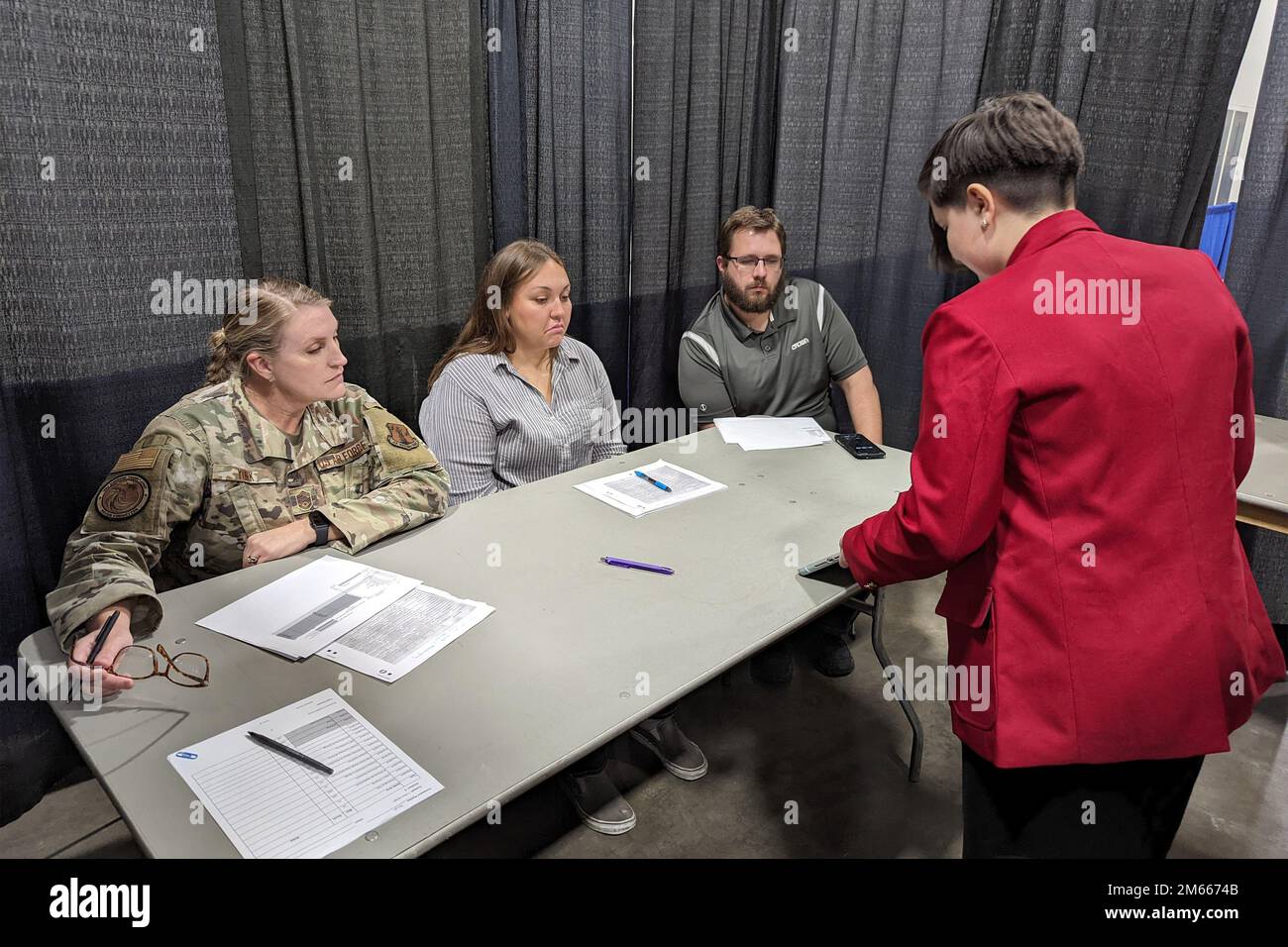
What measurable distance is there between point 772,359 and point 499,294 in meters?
0.98

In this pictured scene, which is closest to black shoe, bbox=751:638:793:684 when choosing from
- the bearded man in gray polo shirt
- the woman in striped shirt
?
the bearded man in gray polo shirt

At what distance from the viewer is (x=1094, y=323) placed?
3.45ft

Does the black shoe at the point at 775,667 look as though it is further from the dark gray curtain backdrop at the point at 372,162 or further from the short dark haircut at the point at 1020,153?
the short dark haircut at the point at 1020,153

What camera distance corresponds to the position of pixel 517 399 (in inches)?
90.2

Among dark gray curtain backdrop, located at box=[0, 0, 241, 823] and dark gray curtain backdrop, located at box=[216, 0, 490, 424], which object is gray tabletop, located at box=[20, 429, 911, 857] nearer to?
dark gray curtain backdrop, located at box=[0, 0, 241, 823]

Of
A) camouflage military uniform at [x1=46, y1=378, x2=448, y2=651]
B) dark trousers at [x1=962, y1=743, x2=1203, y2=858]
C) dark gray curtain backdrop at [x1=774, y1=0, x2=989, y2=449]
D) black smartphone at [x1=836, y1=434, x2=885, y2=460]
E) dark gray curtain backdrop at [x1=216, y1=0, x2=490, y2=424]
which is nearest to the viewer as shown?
dark trousers at [x1=962, y1=743, x2=1203, y2=858]

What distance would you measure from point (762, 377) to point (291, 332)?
5.17ft

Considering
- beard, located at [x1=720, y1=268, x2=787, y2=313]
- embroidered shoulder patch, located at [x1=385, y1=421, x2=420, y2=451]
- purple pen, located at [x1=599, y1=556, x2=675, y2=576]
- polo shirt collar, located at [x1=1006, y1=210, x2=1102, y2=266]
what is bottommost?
purple pen, located at [x1=599, y1=556, x2=675, y2=576]

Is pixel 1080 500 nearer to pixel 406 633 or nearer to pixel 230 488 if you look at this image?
pixel 406 633

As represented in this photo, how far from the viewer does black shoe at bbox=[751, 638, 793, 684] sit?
102 inches

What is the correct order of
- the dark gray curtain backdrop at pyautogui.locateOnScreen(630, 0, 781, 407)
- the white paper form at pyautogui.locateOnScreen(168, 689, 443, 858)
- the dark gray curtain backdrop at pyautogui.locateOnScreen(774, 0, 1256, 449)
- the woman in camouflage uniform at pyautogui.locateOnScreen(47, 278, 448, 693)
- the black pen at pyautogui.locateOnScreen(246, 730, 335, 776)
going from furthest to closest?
the dark gray curtain backdrop at pyautogui.locateOnScreen(630, 0, 781, 407) → the dark gray curtain backdrop at pyautogui.locateOnScreen(774, 0, 1256, 449) → the woman in camouflage uniform at pyautogui.locateOnScreen(47, 278, 448, 693) → the black pen at pyautogui.locateOnScreen(246, 730, 335, 776) → the white paper form at pyautogui.locateOnScreen(168, 689, 443, 858)

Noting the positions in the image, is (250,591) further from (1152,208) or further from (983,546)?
(1152,208)

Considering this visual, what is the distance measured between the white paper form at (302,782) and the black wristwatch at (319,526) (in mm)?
546

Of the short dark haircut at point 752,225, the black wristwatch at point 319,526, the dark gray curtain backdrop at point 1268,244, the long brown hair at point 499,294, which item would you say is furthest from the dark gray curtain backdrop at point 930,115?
the black wristwatch at point 319,526
